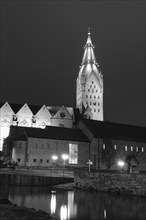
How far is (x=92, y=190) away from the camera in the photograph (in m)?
41.3

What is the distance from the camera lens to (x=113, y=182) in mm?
38969

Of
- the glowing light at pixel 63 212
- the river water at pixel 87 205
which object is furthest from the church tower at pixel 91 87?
the glowing light at pixel 63 212

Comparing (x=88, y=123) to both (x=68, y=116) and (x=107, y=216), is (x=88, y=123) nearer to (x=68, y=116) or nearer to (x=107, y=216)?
(x=68, y=116)

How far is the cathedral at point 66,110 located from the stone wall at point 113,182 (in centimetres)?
4037

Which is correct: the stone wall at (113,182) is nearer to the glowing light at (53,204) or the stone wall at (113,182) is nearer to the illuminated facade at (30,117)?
the glowing light at (53,204)

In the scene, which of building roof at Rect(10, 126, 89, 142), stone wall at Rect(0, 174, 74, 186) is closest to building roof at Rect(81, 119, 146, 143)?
building roof at Rect(10, 126, 89, 142)

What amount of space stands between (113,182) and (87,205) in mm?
9033

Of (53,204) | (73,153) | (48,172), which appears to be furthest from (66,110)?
(53,204)

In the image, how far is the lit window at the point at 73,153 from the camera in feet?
213

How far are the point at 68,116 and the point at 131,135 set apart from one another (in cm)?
2113

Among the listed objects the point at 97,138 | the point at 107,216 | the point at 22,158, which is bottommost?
the point at 107,216

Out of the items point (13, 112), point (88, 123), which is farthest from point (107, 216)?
point (13, 112)

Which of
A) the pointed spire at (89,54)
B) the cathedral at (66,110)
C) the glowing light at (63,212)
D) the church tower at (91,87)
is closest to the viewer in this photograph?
the glowing light at (63,212)

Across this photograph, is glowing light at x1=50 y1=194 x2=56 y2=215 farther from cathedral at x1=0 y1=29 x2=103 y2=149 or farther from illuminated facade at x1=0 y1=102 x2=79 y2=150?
illuminated facade at x1=0 y1=102 x2=79 y2=150
